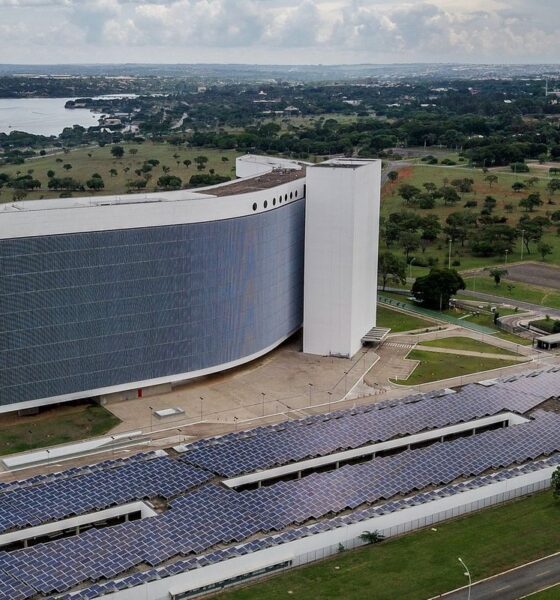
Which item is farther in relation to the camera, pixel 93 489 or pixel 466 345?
pixel 466 345

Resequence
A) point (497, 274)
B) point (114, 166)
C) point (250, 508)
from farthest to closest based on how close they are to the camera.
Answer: point (114, 166) < point (497, 274) < point (250, 508)

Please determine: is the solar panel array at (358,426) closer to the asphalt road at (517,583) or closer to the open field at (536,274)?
the asphalt road at (517,583)

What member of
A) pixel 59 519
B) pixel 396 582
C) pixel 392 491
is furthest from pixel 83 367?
pixel 396 582

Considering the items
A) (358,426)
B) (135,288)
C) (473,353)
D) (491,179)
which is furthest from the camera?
(491,179)

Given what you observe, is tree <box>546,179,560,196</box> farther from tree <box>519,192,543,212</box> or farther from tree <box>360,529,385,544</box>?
tree <box>360,529,385,544</box>

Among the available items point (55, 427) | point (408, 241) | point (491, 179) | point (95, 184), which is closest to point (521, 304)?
point (408, 241)

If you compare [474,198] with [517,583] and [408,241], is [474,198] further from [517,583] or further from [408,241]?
[517,583]

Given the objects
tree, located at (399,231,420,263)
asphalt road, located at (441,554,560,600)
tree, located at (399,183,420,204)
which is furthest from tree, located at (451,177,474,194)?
asphalt road, located at (441,554,560,600)
